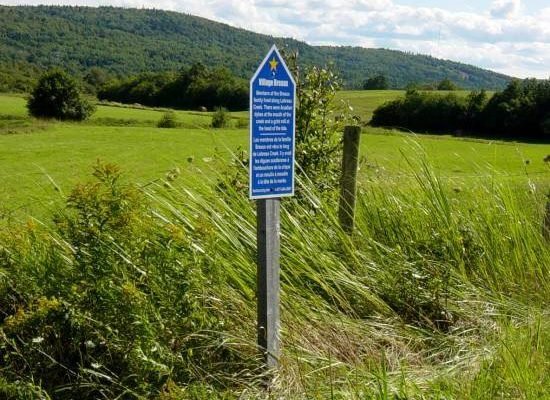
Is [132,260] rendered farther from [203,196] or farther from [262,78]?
[203,196]

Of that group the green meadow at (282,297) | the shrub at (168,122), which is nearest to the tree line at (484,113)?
the shrub at (168,122)

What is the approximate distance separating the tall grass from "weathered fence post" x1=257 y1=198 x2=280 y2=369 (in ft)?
0.35

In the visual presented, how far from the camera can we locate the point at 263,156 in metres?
2.94

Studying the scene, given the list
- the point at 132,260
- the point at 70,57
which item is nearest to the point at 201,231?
the point at 132,260

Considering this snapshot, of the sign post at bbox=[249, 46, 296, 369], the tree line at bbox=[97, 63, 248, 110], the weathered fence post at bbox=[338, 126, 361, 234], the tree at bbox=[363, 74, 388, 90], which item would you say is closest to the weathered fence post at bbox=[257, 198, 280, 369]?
the sign post at bbox=[249, 46, 296, 369]

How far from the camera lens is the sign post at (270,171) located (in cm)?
290

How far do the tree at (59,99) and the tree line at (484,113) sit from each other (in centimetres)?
2298

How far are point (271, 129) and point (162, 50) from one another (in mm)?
174005

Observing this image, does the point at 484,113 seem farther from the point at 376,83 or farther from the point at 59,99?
the point at 376,83

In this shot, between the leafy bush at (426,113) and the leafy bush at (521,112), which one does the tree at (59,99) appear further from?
the leafy bush at (521,112)

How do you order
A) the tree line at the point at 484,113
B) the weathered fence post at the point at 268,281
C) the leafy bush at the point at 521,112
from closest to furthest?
the weathered fence post at the point at 268,281 → the leafy bush at the point at 521,112 → the tree line at the point at 484,113

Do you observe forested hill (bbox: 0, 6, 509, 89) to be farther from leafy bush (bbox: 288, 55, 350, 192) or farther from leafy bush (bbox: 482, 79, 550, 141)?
leafy bush (bbox: 288, 55, 350, 192)

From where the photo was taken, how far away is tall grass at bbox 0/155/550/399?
281cm

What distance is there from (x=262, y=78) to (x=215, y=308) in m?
1.14
